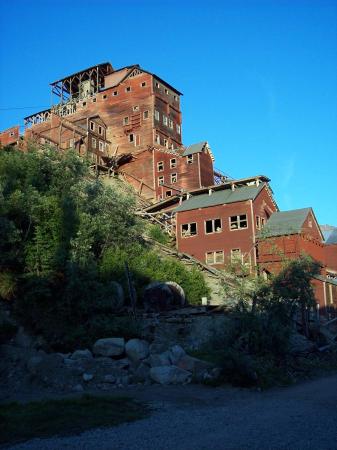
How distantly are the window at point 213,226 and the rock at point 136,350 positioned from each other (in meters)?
23.7

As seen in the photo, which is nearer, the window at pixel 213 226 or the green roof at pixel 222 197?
the green roof at pixel 222 197

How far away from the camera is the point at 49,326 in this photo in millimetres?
18438

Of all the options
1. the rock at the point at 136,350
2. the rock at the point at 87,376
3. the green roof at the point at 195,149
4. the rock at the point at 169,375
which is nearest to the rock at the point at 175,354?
the rock at the point at 169,375

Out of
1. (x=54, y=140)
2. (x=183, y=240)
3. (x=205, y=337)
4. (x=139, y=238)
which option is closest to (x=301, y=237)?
(x=183, y=240)

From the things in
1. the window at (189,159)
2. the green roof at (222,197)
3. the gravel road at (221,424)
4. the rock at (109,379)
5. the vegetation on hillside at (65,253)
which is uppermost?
the window at (189,159)

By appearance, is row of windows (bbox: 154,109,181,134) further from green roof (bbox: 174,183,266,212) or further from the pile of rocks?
the pile of rocks

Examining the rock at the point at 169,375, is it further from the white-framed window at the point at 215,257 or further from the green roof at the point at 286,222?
the white-framed window at the point at 215,257

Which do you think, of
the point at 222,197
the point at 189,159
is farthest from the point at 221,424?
the point at 189,159

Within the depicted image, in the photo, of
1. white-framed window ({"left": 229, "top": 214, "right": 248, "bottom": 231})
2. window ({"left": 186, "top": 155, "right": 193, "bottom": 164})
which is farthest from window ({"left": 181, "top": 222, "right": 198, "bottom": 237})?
window ({"left": 186, "top": 155, "right": 193, "bottom": 164})

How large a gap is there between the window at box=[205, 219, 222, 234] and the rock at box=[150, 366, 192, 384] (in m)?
25.2

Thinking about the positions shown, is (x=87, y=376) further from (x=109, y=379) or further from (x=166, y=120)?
(x=166, y=120)

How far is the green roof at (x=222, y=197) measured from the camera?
39.5m

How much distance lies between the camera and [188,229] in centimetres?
4134

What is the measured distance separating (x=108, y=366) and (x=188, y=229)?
2635cm
